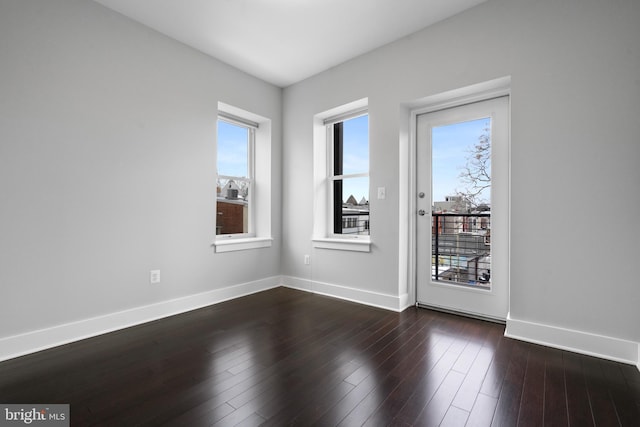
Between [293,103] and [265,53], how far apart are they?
0.83 metres

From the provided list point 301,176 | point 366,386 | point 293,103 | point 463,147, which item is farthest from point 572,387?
point 293,103

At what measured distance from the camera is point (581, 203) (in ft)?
6.97

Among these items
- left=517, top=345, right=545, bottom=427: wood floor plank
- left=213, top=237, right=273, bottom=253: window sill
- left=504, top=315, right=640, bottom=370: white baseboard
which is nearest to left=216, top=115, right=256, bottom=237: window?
left=213, top=237, right=273, bottom=253: window sill

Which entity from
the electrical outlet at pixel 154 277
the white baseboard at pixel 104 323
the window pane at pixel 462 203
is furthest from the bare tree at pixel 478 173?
the electrical outlet at pixel 154 277

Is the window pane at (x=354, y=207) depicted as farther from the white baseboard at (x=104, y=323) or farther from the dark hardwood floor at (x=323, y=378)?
the white baseboard at (x=104, y=323)

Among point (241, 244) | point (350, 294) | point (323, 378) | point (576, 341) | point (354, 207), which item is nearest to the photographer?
point (323, 378)

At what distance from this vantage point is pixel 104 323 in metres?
2.48

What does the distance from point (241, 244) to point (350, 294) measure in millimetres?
1373

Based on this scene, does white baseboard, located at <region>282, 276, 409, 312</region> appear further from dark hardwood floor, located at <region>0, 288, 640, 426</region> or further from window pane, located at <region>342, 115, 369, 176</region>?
window pane, located at <region>342, 115, 369, 176</region>

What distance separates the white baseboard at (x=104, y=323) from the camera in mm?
2084

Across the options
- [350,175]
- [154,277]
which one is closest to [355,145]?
[350,175]

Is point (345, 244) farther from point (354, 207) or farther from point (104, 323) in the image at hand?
point (104, 323)

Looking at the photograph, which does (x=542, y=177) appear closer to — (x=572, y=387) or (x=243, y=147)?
(x=572, y=387)

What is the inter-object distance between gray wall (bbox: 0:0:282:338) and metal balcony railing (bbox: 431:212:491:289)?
2.29m
